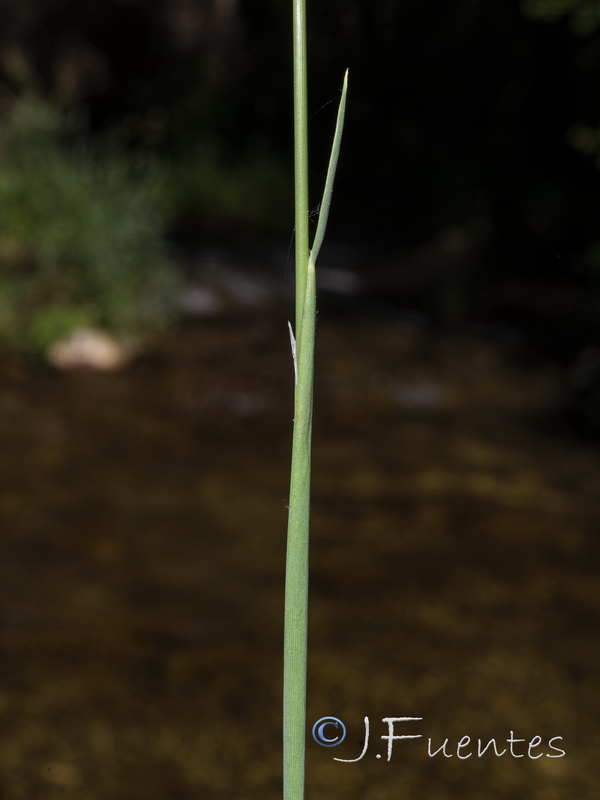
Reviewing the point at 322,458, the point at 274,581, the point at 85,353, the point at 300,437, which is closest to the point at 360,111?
the point at 85,353

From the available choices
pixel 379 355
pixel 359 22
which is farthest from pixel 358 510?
pixel 359 22

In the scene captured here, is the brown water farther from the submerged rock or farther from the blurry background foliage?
the blurry background foliage

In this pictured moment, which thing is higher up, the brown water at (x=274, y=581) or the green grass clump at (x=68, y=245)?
the green grass clump at (x=68, y=245)

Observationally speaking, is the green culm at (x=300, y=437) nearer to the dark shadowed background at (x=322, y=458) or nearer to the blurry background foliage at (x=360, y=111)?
the dark shadowed background at (x=322, y=458)

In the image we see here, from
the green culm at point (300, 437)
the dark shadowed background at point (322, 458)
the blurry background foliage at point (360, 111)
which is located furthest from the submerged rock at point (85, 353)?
the green culm at point (300, 437)

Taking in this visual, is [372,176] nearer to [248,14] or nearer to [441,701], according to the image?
[248,14]

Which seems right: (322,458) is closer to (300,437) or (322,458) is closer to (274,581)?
(274,581)
